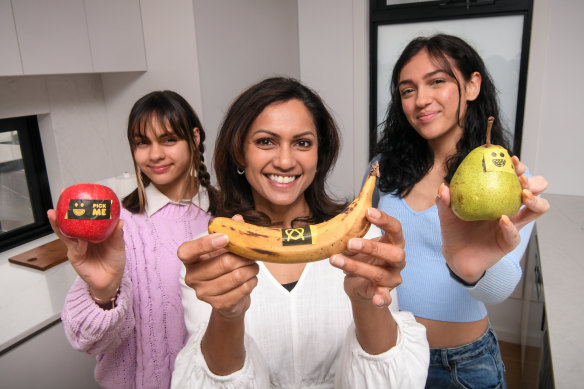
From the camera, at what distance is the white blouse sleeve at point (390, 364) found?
983 millimetres

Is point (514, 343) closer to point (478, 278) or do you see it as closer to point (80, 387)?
point (478, 278)

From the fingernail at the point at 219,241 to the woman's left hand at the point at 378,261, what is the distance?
208 mm

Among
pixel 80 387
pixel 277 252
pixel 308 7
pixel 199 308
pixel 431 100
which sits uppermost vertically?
pixel 308 7

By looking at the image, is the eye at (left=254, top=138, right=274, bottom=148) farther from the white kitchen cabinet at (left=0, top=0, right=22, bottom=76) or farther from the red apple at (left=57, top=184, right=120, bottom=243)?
the white kitchen cabinet at (left=0, top=0, right=22, bottom=76)

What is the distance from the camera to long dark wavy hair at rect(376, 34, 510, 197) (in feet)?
5.04

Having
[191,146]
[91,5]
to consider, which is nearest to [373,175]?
[191,146]

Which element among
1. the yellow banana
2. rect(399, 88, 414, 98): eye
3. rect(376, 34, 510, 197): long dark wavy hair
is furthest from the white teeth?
rect(399, 88, 414, 98): eye

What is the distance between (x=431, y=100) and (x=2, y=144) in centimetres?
221

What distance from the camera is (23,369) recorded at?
1.65m

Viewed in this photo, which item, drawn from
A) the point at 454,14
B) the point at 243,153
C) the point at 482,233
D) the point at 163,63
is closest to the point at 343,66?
the point at 454,14

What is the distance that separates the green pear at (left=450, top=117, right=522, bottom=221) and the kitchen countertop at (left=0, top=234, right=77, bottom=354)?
1683mm

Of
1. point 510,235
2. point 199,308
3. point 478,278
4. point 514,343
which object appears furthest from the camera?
point 514,343

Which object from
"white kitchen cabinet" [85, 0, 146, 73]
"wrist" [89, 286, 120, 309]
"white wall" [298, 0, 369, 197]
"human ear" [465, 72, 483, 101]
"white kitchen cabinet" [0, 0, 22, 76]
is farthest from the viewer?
"white wall" [298, 0, 369, 197]

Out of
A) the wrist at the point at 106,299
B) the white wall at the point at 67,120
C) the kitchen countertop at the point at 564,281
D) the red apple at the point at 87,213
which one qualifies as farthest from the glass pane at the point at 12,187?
the kitchen countertop at the point at 564,281
